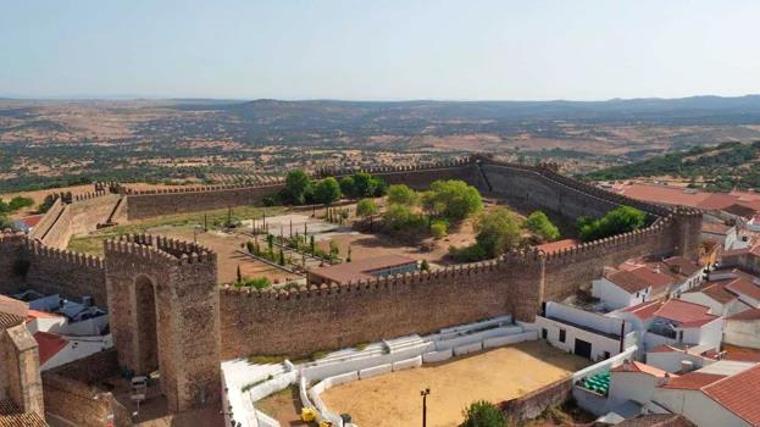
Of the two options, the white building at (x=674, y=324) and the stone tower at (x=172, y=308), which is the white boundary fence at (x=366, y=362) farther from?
the white building at (x=674, y=324)

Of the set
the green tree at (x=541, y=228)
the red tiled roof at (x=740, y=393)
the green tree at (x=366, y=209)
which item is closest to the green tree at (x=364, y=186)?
the green tree at (x=366, y=209)

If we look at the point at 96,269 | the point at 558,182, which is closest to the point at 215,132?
the point at 558,182

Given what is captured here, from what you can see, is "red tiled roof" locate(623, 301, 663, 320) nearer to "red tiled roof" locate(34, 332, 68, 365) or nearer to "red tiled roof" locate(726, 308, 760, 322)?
"red tiled roof" locate(726, 308, 760, 322)

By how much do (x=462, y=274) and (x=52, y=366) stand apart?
12.7m

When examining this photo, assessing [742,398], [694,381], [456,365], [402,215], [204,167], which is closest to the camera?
[742,398]

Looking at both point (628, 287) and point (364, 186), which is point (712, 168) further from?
point (628, 287)

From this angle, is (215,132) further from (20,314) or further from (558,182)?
(20,314)

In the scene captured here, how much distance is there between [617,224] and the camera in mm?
33969

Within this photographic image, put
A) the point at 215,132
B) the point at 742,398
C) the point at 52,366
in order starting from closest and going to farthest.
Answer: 1. the point at 742,398
2. the point at 52,366
3. the point at 215,132

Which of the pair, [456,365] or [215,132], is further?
[215,132]

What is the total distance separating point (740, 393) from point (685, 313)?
6.29 metres

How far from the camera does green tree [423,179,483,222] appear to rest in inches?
1694

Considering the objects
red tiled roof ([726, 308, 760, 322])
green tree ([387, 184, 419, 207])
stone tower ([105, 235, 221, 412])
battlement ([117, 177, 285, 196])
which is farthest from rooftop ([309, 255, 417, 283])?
battlement ([117, 177, 285, 196])

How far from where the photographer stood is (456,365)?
2225 centimetres
